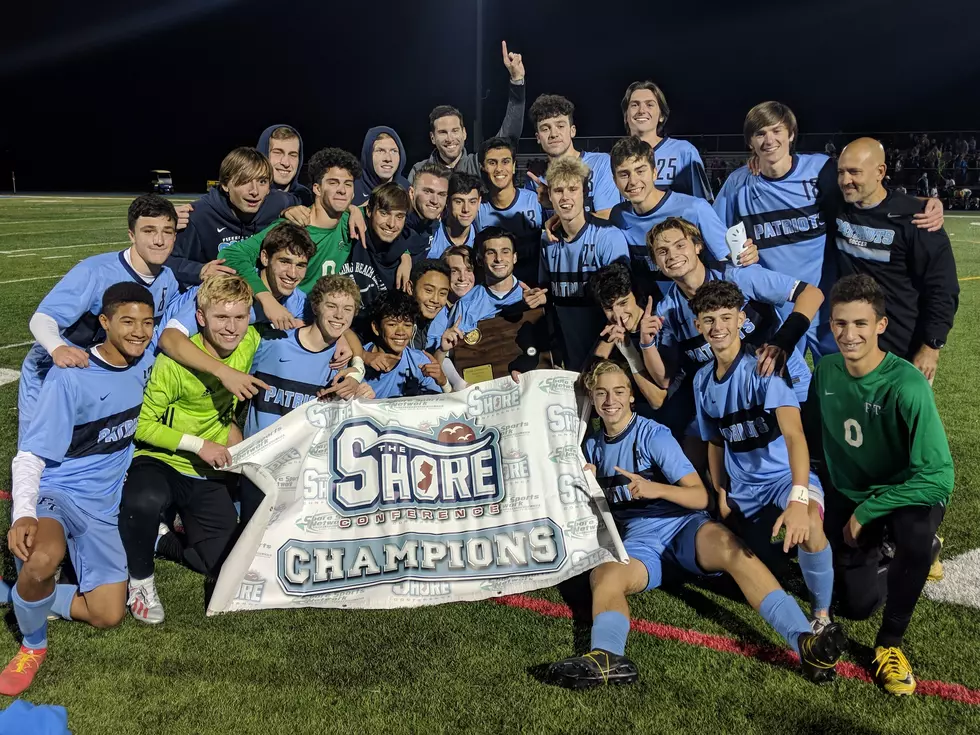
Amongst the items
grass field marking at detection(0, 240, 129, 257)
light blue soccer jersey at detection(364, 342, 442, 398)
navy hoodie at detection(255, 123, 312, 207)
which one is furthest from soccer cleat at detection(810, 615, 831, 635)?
grass field marking at detection(0, 240, 129, 257)

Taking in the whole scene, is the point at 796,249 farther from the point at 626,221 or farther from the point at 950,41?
the point at 950,41

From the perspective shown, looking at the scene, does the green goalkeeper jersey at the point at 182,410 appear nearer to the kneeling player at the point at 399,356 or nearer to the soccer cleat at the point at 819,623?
the kneeling player at the point at 399,356

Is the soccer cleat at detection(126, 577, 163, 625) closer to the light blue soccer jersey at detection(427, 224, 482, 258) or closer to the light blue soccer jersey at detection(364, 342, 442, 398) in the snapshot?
the light blue soccer jersey at detection(364, 342, 442, 398)

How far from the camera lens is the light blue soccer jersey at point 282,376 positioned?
163 inches

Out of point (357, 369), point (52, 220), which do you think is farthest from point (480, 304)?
point (52, 220)

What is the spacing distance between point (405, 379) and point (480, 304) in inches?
26.7

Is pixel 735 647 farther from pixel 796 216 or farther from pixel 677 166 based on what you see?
pixel 677 166

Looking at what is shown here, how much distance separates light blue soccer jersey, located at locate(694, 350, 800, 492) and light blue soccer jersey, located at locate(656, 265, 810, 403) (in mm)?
350

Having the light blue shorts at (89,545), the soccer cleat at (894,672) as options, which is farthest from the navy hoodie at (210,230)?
the soccer cleat at (894,672)

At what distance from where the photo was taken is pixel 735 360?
12.7ft

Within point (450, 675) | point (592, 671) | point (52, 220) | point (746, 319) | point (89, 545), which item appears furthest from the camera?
point (52, 220)

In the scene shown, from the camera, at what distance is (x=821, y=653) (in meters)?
3.04

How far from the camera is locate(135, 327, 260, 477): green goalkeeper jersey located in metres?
3.90

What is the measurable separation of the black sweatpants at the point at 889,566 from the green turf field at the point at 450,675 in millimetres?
149
